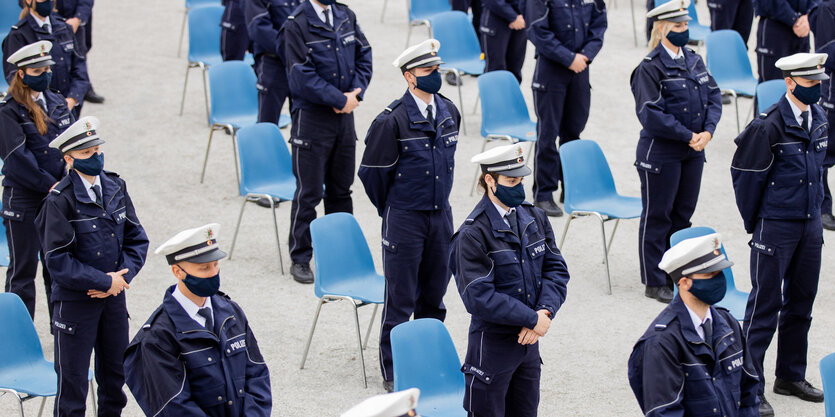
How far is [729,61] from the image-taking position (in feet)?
38.6

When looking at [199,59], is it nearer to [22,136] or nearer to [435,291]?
[22,136]

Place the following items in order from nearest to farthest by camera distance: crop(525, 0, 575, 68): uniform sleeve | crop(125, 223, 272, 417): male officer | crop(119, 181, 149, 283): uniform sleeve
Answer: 1. crop(125, 223, 272, 417): male officer
2. crop(119, 181, 149, 283): uniform sleeve
3. crop(525, 0, 575, 68): uniform sleeve

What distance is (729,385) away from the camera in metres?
5.16

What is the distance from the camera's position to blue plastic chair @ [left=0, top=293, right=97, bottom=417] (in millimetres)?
6523

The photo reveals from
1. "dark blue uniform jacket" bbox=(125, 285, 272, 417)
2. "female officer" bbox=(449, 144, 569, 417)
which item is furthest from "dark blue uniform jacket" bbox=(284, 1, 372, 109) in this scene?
"dark blue uniform jacket" bbox=(125, 285, 272, 417)

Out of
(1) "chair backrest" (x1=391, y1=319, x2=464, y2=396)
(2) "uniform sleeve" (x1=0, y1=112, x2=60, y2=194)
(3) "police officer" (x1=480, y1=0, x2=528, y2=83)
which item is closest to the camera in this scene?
(1) "chair backrest" (x1=391, y1=319, x2=464, y2=396)

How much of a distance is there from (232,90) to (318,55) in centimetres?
216

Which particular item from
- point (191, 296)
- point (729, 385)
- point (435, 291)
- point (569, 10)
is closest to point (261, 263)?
point (435, 291)

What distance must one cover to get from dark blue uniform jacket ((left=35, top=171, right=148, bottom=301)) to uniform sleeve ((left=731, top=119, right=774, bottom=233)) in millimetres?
3636

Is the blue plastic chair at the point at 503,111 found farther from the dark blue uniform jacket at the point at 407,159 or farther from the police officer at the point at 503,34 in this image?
the dark blue uniform jacket at the point at 407,159

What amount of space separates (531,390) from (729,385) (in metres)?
1.26

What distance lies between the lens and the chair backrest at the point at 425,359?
633cm

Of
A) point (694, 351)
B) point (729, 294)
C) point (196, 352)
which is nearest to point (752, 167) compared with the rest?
point (729, 294)

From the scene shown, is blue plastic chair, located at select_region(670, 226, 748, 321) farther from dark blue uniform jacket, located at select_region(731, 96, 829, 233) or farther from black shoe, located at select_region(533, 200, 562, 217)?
black shoe, located at select_region(533, 200, 562, 217)
